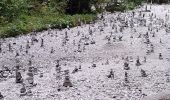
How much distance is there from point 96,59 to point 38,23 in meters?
10.7

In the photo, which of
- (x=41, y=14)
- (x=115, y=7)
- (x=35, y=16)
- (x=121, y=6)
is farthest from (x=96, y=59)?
(x=121, y=6)

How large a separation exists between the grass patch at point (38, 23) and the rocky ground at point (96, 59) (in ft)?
2.58

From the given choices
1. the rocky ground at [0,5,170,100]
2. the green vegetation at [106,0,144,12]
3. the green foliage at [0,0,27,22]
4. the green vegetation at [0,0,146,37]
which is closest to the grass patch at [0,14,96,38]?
the green vegetation at [0,0,146,37]

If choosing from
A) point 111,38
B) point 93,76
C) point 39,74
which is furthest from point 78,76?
point 111,38

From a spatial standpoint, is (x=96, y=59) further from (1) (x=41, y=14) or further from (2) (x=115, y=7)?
(2) (x=115, y=7)

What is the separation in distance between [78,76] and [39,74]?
2001 mm

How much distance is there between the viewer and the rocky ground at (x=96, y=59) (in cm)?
1722

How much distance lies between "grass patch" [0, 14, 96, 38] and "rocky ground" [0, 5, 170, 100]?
79 cm

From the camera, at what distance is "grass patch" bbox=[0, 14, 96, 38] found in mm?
30469

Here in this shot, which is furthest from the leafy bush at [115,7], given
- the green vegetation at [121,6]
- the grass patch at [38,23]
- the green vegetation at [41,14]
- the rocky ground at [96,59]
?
the grass patch at [38,23]

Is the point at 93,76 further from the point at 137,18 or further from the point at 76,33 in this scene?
the point at 137,18

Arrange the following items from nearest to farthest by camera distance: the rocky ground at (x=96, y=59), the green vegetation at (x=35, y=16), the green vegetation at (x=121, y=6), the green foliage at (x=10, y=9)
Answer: the rocky ground at (x=96, y=59)
the green vegetation at (x=35, y=16)
the green foliage at (x=10, y=9)
the green vegetation at (x=121, y=6)

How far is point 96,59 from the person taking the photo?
77.3 feet

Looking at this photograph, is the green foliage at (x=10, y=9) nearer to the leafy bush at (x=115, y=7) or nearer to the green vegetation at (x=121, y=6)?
the leafy bush at (x=115, y=7)
